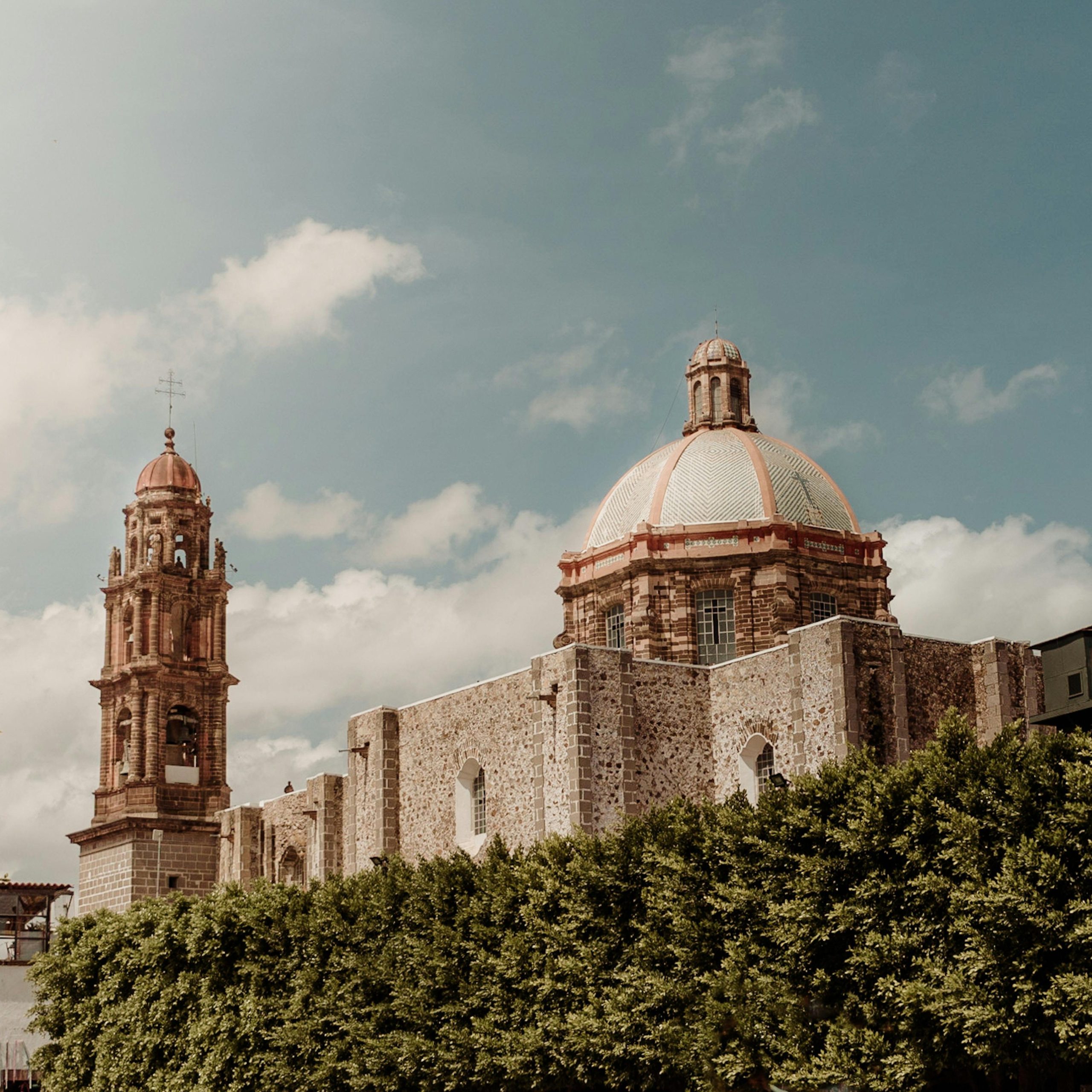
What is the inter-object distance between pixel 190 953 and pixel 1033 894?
1901cm

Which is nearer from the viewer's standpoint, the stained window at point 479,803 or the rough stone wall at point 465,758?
the rough stone wall at point 465,758

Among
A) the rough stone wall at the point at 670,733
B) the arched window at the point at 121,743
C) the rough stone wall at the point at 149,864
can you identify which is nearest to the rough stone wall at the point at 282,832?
the rough stone wall at the point at 149,864

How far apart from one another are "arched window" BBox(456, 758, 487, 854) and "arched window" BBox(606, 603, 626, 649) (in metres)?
5.99

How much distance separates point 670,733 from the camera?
33.5 meters

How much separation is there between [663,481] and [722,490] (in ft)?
5.57

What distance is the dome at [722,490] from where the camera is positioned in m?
40.4

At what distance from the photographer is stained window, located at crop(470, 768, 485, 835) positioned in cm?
3575

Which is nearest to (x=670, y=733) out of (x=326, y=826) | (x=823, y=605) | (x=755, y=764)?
(x=755, y=764)

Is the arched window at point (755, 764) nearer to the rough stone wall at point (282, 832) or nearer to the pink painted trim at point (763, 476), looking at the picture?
the pink painted trim at point (763, 476)

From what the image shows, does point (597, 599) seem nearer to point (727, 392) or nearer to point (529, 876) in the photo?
point (727, 392)

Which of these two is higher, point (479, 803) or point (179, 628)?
point (179, 628)

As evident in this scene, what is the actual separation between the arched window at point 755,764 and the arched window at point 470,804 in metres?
6.25

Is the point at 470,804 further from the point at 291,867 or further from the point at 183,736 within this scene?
the point at 183,736

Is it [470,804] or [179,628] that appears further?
[179,628]
